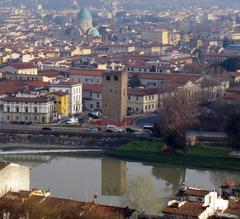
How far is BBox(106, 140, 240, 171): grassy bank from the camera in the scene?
41.3 feet

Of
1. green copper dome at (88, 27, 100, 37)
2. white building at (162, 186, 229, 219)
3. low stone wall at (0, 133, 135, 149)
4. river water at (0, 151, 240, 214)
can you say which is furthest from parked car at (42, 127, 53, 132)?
green copper dome at (88, 27, 100, 37)

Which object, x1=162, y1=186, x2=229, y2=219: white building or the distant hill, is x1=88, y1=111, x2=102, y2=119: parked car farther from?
the distant hill

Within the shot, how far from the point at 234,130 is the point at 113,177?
96.0 inches

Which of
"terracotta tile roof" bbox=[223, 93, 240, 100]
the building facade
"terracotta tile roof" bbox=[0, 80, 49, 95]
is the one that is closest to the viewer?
the building facade

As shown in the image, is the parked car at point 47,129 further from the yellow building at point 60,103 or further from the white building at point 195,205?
the white building at point 195,205

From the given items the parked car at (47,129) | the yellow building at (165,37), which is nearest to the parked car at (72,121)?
the parked car at (47,129)

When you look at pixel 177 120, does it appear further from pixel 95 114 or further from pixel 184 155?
pixel 95 114

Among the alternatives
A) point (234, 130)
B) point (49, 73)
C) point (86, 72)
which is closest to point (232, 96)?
point (234, 130)

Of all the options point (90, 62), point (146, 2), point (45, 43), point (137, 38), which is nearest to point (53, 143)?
point (90, 62)

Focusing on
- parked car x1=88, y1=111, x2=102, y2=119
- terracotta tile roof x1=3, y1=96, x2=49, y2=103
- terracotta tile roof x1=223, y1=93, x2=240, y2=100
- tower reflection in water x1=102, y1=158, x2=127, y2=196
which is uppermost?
terracotta tile roof x1=223, y1=93, x2=240, y2=100

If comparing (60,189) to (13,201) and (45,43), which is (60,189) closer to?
(13,201)

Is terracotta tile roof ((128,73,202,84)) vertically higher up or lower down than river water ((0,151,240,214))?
higher up

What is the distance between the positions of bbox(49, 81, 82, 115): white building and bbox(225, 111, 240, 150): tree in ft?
14.1

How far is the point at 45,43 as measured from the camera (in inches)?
1291
